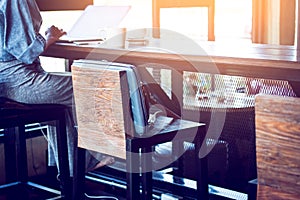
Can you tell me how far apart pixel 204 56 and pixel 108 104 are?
421 millimetres

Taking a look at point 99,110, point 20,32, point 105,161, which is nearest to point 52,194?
point 105,161

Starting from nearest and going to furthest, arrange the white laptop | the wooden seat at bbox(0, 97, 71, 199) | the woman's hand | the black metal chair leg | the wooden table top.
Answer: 1. the wooden table top
2. the black metal chair leg
3. the wooden seat at bbox(0, 97, 71, 199)
4. the woman's hand
5. the white laptop

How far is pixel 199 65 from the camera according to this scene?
2271mm

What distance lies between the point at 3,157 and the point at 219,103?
1541 mm

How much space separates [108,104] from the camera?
217cm

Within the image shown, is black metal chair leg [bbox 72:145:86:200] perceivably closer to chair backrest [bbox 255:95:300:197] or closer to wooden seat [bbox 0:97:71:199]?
wooden seat [bbox 0:97:71:199]

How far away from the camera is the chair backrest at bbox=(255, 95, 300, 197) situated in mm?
1343

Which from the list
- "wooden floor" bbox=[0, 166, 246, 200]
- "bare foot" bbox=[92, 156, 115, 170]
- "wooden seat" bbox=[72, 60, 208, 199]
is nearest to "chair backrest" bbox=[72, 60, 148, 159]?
"wooden seat" bbox=[72, 60, 208, 199]

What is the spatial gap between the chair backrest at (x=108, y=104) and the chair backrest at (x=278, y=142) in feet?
2.58

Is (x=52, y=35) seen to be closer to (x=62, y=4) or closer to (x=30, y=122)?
(x=30, y=122)

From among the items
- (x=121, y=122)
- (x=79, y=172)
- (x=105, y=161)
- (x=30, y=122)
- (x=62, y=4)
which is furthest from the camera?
(x=62, y=4)

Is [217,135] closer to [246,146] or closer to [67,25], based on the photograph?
[246,146]

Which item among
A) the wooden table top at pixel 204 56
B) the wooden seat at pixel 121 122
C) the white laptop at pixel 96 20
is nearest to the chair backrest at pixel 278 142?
the wooden table top at pixel 204 56

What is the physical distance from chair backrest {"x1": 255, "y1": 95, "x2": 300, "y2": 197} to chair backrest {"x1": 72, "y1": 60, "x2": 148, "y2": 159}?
79 cm
